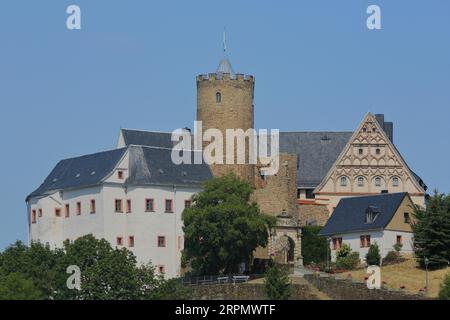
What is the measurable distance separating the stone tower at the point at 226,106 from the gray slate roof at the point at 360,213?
6.99 meters

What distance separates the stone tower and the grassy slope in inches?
641

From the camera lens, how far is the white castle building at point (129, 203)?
135 m

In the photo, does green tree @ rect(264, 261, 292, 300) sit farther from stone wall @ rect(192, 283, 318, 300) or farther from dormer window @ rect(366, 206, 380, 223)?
dormer window @ rect(366, 206, 380, 223)

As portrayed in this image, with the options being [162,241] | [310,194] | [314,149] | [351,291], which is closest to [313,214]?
[310,194]

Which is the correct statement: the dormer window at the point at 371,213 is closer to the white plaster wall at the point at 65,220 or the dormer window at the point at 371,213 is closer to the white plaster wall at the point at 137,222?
the white plaster wall at the point at 137,222

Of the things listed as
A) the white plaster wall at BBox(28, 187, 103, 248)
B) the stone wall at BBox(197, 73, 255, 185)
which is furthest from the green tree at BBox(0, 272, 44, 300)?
the stone wall at BBox(197, 73, 255, 185)

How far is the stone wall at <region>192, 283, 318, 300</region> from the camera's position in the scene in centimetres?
A: 12150

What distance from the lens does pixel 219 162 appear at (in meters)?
142

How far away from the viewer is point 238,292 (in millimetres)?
123062
